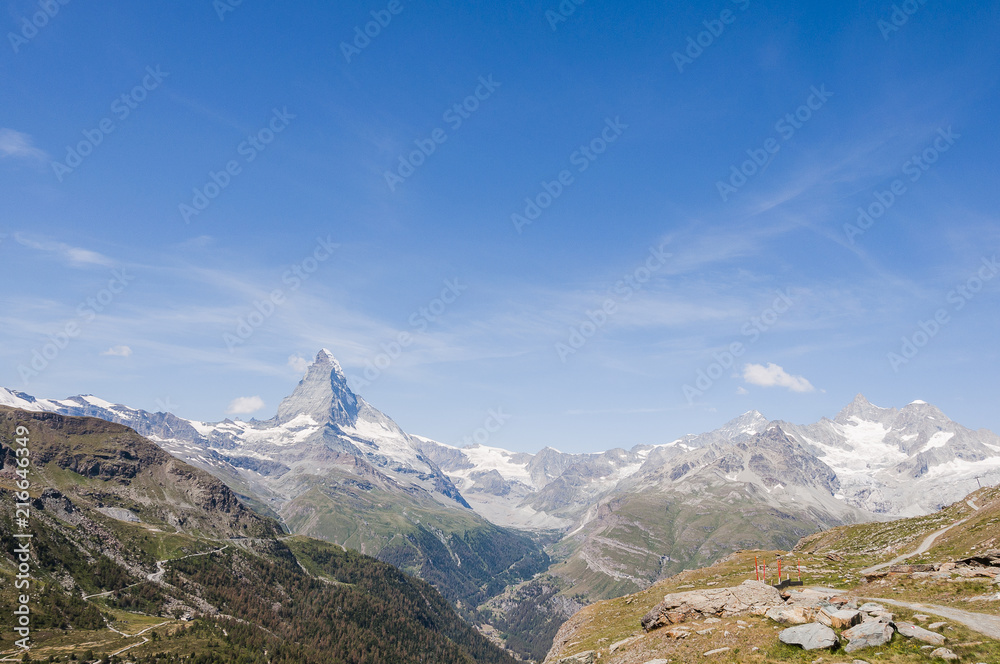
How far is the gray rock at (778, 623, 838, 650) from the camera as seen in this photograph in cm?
3731

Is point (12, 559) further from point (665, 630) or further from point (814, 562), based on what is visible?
point (814, 562)

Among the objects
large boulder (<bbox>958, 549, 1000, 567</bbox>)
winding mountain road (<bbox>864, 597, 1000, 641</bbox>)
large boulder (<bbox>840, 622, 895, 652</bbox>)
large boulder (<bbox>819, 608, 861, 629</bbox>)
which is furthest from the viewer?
large boulder (<bbox>958, 549, 1000, 567</bbox>)

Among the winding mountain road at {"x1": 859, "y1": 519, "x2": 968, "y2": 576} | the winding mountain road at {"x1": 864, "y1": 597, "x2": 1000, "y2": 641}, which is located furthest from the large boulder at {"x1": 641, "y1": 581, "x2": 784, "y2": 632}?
the winding mountain road at {"x1": 859, "y1": 519, "x2": 968, "y2": 576}

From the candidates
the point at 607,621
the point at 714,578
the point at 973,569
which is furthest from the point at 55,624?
the point at 973,569

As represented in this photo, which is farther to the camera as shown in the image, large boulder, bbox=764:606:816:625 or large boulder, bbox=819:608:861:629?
large boulder, bbox=764:606:816:625

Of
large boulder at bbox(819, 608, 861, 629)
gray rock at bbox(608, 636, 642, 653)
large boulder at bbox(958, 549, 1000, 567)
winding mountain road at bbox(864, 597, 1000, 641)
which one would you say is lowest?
gray rock at bbox(608, 636, 642, 653)

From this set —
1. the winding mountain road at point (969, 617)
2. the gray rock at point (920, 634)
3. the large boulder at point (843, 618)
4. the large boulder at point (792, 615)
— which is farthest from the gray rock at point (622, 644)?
the gray rock at point (920, 634)

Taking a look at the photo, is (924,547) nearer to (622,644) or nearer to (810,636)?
(622,644)

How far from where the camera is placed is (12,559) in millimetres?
192125

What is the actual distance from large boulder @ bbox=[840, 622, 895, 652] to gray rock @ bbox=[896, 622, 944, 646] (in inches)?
42.7

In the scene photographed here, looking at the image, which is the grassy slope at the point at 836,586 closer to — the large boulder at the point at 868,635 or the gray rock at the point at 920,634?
the large boulder at the point at 868,635

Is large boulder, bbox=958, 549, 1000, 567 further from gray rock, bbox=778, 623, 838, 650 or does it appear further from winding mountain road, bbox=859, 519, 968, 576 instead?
gray rock, bbox=778, 623, 838, 650

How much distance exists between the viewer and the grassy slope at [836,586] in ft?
124

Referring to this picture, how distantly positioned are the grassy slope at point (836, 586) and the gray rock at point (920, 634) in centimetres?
75
